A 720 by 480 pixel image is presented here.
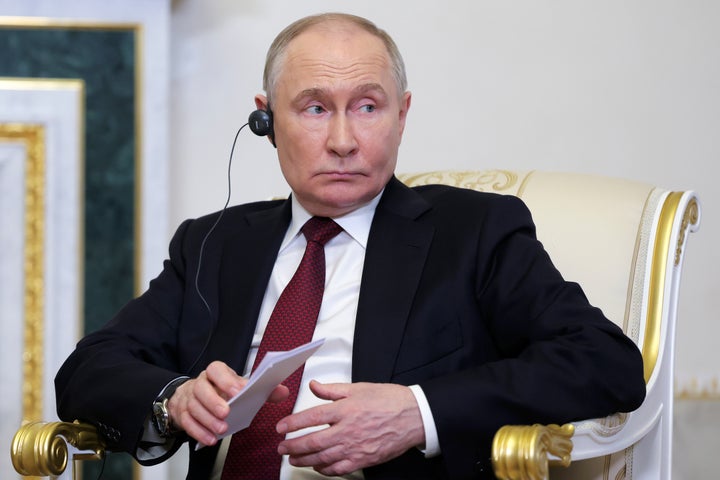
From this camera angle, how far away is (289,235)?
2389 millimetres

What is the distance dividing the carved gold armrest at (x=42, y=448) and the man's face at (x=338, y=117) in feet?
2.37

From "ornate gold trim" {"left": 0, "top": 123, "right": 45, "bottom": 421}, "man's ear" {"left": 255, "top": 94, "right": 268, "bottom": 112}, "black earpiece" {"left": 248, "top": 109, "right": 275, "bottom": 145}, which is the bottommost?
"ornate gold trim" {"left": 0, "top": 123, "right": 45, "bottom": 421}

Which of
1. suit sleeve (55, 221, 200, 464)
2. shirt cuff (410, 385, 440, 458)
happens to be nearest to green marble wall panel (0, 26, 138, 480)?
suit sleeve (55, 221, 200, 464)

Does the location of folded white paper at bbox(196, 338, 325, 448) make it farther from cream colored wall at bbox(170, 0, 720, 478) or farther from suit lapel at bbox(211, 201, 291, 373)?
cream colored wall at bbox(170, 0, 720, 478)

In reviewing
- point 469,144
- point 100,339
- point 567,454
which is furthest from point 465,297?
point 469,144

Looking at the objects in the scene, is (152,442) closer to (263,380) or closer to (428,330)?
(263,380)

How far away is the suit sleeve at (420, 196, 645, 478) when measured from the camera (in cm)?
183

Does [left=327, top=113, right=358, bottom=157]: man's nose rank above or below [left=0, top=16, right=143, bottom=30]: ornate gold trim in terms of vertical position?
below

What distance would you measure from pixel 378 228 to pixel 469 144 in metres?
1.39

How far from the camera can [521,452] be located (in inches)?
65.3

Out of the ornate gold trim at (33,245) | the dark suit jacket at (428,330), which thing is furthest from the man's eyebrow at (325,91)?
the ornate gold trim at (33,245)

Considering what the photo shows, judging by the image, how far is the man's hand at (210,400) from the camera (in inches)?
71.6

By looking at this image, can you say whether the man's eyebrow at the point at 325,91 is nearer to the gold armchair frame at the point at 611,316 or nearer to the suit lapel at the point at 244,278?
the suit lapel at the point at 244,278

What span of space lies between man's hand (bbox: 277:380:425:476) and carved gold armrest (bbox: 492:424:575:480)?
7.3 inches
